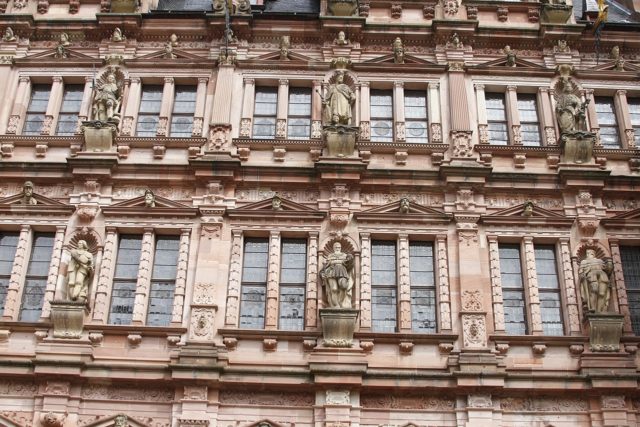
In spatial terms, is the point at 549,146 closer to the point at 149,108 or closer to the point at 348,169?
the point at 348,169

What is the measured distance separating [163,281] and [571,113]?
10.5 m

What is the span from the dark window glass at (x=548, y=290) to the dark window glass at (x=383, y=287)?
327 centimetres

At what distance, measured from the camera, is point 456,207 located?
778 inches

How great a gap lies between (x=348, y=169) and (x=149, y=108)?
18.3 feet

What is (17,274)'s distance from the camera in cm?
1916

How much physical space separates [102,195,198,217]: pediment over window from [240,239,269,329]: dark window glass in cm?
157

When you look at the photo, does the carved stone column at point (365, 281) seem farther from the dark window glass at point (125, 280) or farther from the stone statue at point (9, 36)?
the stone statue at point (9, 36)

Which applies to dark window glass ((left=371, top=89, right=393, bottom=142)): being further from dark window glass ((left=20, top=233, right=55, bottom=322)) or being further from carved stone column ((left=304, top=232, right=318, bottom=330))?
dark window glass ((left=20, top=233, right=55, bottom=322))

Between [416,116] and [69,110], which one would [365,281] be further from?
[69,110]

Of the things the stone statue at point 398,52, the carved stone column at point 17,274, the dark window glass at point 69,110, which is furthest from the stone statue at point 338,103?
the carved stone column at point 17,274

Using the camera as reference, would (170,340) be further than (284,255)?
No

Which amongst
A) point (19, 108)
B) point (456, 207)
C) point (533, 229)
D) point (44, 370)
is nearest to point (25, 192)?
point (19, 108)

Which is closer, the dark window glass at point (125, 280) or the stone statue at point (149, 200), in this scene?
the dark window glass at point (125, 280)

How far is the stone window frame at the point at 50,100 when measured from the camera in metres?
21.3
